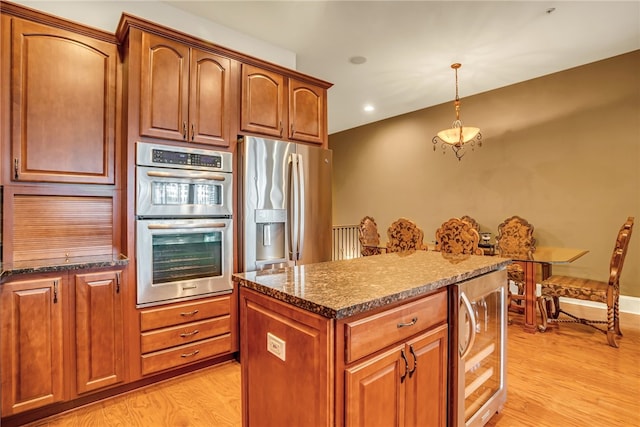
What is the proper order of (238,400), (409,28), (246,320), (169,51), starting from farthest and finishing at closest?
(409,28) → (169,51) → (238,400) → (246,320)

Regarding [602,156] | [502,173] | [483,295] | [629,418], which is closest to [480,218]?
[502,173]

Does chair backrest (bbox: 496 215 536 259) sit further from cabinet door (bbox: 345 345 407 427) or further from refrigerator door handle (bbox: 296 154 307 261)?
cabinet door (bbox: 345 345 407 427)

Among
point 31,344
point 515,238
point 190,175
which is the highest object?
point 190,175

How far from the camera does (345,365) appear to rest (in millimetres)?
1035

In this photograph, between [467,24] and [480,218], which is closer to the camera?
[467,24]

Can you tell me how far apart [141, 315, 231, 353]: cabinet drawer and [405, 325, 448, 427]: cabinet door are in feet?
5.49

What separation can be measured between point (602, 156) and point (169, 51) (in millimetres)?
4818

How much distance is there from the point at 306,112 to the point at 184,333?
2.19m

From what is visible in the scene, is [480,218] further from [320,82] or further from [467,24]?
[320,82]

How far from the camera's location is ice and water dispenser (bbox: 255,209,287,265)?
264 cm

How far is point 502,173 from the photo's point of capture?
15.4 feet

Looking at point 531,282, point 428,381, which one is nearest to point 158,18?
point 428,381

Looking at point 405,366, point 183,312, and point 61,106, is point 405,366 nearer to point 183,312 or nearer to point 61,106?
point 183,312

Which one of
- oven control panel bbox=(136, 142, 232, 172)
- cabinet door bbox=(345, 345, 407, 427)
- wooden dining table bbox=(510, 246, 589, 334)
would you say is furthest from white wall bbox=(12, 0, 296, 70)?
wooden dining table bbox=(510, 246, 589, 334)
